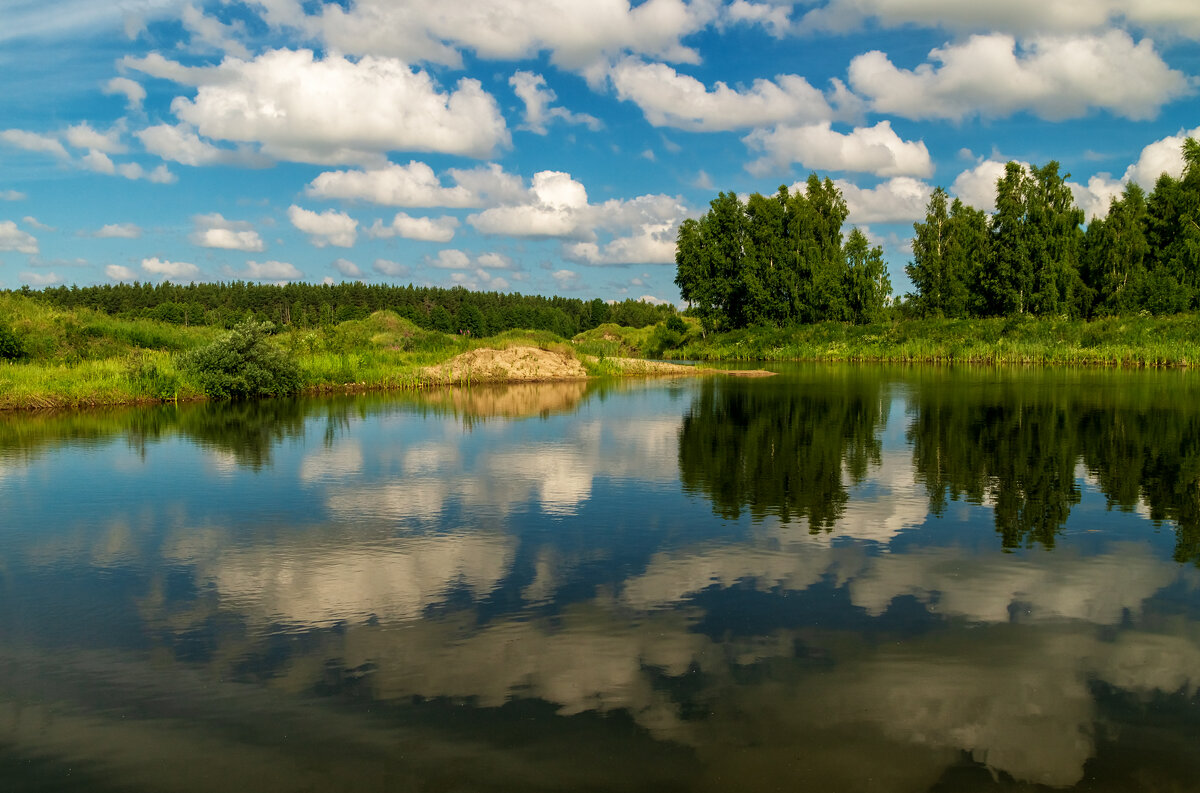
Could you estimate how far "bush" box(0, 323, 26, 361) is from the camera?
117ft

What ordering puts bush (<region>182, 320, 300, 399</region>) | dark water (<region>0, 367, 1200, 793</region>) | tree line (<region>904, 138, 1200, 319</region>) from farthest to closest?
tree line (<region>904, 138, 1200, 319</region>), bush (<region>182, 320, 300, 399</region>), dark water (<region>0, 367, 1200, 793</region>)

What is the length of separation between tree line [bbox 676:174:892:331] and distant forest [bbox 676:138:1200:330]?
137 mm

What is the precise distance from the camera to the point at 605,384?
144 feet

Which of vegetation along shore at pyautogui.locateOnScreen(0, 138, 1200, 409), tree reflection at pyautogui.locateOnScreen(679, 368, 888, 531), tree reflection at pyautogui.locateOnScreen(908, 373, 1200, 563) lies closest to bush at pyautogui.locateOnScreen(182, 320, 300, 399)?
vegetation along shore at pyautogui.locateOnScreen(0, 138, 1200, 409)

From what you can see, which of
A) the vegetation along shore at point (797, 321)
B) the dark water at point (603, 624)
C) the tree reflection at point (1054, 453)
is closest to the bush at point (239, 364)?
the vegetation along shore at point (797, 321)

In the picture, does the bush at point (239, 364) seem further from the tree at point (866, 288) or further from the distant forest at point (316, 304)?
the distant forest at point (316, 304)

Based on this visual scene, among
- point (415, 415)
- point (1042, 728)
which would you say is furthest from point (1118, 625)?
point (415, 415)

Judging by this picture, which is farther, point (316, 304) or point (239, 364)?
point (316, 304)

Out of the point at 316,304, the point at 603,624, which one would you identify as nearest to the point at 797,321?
the point at 603,624

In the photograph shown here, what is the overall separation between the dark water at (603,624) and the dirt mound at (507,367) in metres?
26.2

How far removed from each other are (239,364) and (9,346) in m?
11.8

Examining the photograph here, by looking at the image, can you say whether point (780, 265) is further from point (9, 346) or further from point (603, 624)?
point (603, 624)

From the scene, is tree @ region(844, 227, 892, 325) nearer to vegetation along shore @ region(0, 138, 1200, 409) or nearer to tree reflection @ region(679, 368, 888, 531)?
vegetation along shore @ region(0, 138, 1200, 409)

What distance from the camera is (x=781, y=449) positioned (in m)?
19.0
